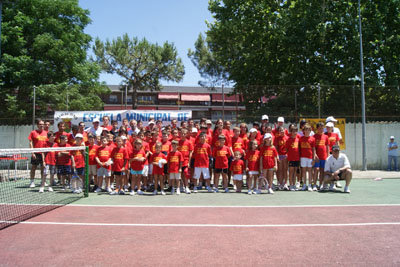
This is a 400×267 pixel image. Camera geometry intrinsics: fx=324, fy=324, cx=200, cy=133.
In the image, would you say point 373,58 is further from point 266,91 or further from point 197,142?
point 197,142

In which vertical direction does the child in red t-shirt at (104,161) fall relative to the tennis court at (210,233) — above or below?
above

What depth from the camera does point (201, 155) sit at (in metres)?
9.25

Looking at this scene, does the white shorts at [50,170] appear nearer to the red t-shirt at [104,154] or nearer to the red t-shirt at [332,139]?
the red t-shirt at [104,154]

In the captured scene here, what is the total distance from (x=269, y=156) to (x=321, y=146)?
1773 mm

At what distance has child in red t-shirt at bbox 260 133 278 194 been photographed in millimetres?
9039

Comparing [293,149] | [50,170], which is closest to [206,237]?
[293,149]

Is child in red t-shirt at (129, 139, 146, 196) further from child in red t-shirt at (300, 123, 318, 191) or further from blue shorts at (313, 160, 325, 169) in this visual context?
blue shorts at (313, 160, 325, 169)

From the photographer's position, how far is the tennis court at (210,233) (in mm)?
3922

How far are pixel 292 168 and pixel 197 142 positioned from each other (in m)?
2.89

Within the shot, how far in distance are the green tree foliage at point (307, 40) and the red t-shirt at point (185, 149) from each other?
10.8 metres

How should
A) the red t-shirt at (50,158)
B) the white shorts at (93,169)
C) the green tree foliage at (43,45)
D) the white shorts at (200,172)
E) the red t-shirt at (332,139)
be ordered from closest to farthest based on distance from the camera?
the white shorts at (200,172) → the red t-shirt at (50,158) → the white shorts at (93,169) → the red t-shirt at (332,139) → the green tree foliage at (43,45)

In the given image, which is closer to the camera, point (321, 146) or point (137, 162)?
point (137, 162)

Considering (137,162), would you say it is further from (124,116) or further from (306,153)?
(124,116)

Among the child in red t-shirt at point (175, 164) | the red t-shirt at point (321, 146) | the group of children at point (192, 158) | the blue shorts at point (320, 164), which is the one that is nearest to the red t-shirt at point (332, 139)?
the group of children at point (192, 158)
